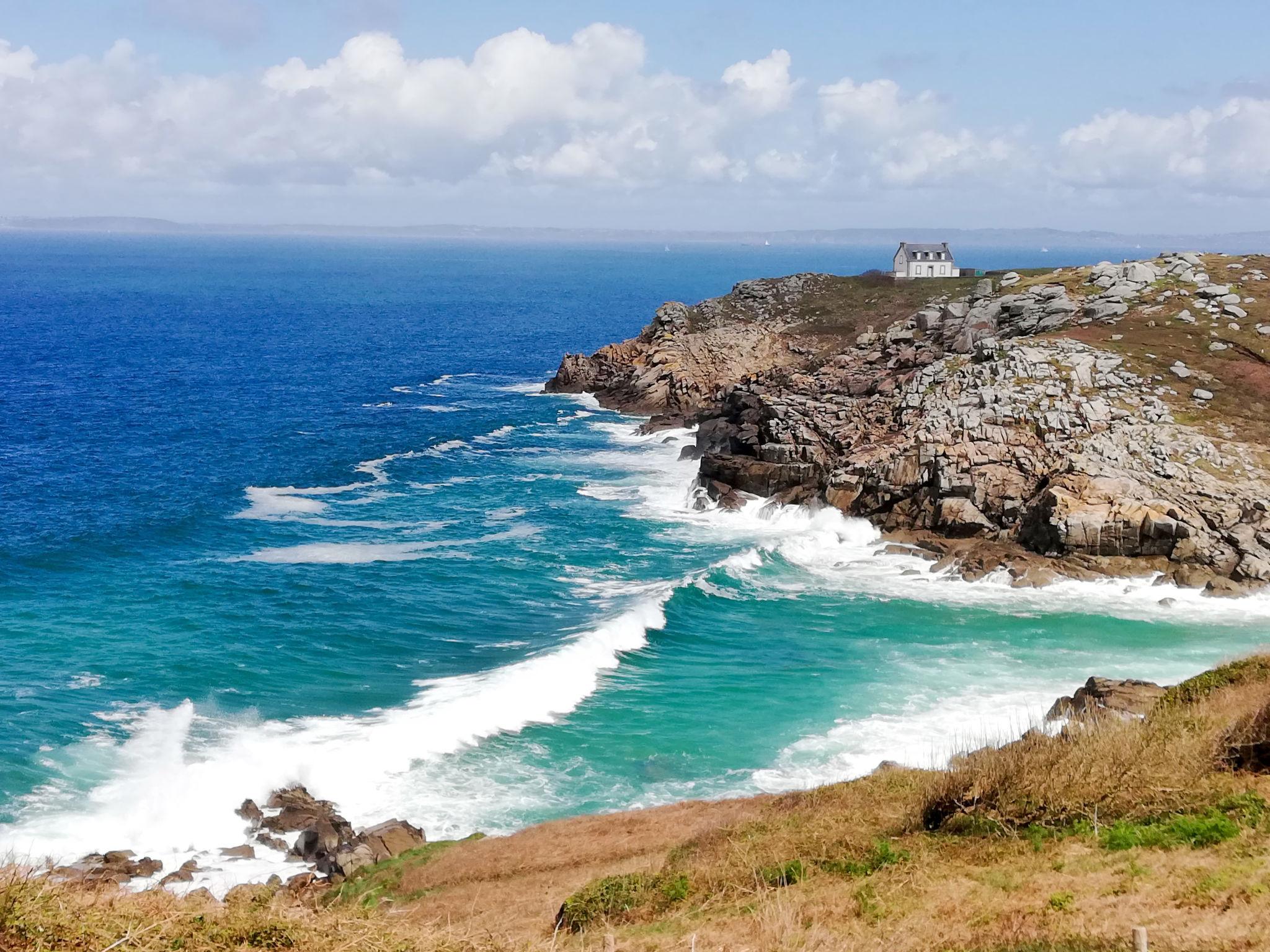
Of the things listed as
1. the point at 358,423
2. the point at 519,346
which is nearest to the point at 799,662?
the point at 358,423

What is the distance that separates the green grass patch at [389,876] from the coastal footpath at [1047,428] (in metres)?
28.0

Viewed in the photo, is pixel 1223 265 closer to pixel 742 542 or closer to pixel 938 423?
pixel 938 423

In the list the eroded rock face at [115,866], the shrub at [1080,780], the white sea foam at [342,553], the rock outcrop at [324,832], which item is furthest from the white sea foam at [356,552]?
the shrub at [1080,780]

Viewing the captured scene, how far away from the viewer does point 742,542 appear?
2030 inches

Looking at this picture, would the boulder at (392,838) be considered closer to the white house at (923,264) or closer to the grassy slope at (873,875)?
the grassy slope at (873,875)

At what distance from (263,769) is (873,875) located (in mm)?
17898

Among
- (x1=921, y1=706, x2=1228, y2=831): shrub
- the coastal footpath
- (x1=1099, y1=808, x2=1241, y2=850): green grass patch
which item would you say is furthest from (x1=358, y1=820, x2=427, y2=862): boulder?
the coastal footpath

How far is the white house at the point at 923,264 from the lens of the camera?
110 meters

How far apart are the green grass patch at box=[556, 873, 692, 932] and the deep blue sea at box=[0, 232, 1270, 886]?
805 centimetres

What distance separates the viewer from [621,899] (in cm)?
1942

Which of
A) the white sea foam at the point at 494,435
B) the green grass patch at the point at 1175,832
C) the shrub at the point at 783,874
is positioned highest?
the green grass patch at the point at 1175,832

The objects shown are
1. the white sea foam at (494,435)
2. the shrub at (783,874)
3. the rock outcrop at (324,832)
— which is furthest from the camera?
the white sea foam at (494,435)

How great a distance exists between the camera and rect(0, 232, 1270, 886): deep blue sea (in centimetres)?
2955

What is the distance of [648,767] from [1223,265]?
6148cm
